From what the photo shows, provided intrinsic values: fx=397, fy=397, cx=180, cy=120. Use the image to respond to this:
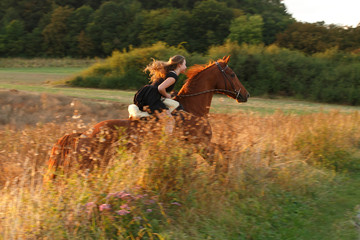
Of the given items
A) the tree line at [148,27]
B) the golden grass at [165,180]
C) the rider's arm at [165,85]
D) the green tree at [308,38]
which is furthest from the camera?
the tree line at [148,27]

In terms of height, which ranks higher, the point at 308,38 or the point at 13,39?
the point at 308,38

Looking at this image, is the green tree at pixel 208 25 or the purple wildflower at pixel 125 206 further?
the green tree at pixel 208 25

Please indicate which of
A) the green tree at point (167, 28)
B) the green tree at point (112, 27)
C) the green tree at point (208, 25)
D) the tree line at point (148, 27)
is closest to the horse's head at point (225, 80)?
the tree line at point (148, 27)

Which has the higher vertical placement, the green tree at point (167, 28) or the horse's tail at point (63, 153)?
the green tree at point (167, 28)

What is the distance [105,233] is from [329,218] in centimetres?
349

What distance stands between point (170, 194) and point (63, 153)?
1.82 m

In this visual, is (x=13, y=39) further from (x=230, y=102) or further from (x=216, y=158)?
(x=216, y=158)

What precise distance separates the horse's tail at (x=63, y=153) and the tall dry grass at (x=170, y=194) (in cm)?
29

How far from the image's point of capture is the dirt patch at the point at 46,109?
15.5 m

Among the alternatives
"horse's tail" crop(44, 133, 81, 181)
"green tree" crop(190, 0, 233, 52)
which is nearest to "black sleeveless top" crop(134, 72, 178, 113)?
"horse's tail" crop(44, 133, 81, 181)

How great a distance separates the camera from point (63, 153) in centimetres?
591

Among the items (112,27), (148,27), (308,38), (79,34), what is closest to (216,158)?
(308,38)

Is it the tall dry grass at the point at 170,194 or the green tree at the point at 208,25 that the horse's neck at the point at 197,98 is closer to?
the tall dry grass at the point at 170,194

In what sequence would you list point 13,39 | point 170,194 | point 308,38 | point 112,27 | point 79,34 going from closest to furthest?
point 170,194 → point 308,38 → point 112,27 → point 79,34 → point 13,39
